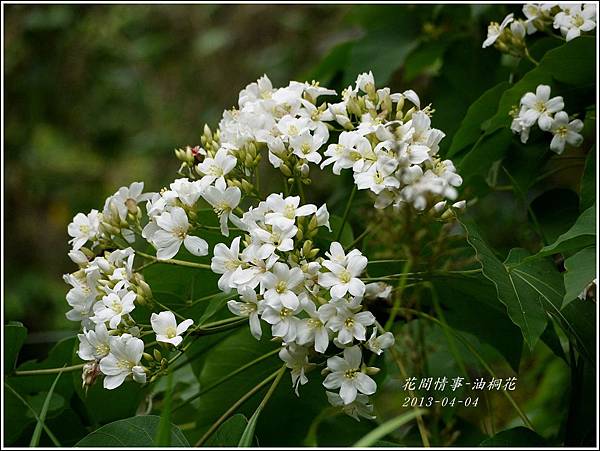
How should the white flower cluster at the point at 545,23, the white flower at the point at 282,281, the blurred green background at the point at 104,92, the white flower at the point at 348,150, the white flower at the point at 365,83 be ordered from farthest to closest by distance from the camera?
1. the blurred green background at the point at 104,92
2. the white flower cluster at the point at 545,23
3. the white flower at the point at 365,83
4. the white flower at the point at 348,150
5. the white flower at the point at 282,281

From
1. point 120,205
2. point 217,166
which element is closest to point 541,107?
point 217,166

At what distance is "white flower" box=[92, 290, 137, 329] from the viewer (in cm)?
87

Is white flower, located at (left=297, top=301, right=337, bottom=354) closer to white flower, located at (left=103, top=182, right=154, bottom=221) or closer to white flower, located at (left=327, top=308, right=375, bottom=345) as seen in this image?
white flower, located at (left=327, top=308, right=375, bottom=345)

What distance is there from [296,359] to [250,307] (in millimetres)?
77

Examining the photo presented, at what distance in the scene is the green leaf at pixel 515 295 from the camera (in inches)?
33.3

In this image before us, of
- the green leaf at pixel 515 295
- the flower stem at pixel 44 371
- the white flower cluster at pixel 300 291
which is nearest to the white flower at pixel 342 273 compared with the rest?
the white flower cluster at pixel 300 291

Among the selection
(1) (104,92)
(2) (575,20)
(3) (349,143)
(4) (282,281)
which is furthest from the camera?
(1) (104,92)

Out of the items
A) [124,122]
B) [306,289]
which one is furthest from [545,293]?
[124,122]

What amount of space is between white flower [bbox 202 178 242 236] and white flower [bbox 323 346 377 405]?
196 mm

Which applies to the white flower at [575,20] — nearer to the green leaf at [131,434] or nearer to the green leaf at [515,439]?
the green leaf at [515,439]

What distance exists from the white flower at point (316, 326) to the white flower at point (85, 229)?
0.31 meters

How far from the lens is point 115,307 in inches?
34.5

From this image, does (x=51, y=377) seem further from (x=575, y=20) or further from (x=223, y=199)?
(x=575, y=20)

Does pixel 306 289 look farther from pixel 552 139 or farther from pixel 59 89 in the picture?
pixel 59 89
